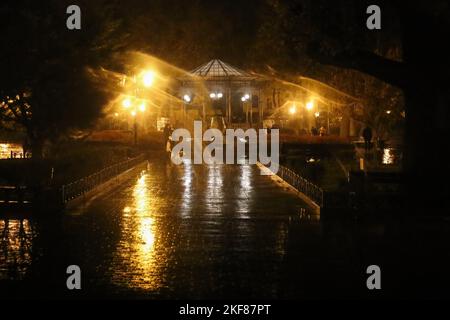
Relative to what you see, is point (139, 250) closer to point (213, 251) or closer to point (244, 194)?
point (213, 251)

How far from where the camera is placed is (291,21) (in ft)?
61.1

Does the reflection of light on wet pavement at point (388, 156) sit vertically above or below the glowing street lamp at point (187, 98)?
below

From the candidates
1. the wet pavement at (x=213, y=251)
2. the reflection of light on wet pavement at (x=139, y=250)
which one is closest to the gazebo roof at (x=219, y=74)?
the wet pavement at (x=213, y=251)

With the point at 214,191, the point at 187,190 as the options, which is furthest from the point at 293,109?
the point at 214,191

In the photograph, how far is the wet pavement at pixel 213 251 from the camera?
33.7 feet

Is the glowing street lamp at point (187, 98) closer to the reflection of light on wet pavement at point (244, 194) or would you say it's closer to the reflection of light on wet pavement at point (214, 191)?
the reflection of light on wet pavement at point (214, 191)

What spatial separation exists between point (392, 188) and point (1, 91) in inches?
465

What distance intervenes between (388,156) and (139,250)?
2325 centimetres

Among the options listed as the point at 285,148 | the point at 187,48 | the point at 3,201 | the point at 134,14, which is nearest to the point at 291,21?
the point at 3,201

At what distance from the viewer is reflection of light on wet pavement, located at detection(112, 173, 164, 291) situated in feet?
35.2

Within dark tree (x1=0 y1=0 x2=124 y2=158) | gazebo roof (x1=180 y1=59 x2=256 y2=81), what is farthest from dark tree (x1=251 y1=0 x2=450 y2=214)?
gazebo roof (x1=180 y1=59 x2=256 y2=81)

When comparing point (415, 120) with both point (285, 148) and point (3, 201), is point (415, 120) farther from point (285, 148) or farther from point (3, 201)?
point (285, 148)

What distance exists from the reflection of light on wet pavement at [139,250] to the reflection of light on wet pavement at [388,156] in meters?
15.6

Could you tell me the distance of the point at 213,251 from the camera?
13.0 metres
